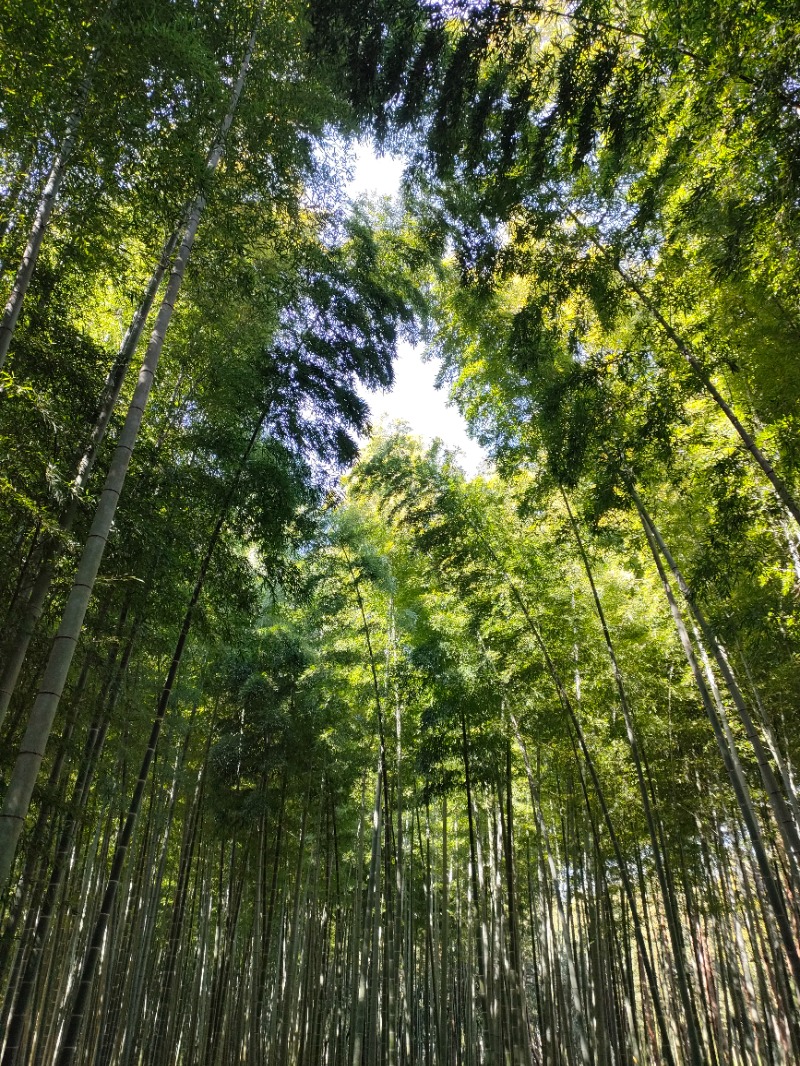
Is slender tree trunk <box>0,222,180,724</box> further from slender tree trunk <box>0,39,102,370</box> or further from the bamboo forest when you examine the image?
slender tree trunk <box>0,39,102,370</box>

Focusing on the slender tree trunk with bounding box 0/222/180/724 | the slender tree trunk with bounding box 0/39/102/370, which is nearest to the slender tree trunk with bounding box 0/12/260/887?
the slender tree trunk with bounding box 0/222/180/724

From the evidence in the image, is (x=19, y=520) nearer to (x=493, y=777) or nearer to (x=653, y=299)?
(x=653, y=299)

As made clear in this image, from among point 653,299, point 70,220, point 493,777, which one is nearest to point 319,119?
point 70,220

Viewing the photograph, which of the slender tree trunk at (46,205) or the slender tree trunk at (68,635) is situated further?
the slender tree trunk at (46,205)

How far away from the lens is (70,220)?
275cm

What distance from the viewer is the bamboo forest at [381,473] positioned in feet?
8.61

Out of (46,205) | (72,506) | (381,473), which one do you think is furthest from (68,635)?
(381,473)

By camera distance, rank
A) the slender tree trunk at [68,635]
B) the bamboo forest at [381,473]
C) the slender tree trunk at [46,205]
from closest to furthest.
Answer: the slender tree trunk at [68,635]
the slender tree trunk at [46,205]
the bamboo forest at [381,473]

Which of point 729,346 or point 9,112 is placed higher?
point 729,346

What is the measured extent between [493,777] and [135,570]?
3.93 metres

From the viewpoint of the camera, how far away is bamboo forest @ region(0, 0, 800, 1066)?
2.62 m

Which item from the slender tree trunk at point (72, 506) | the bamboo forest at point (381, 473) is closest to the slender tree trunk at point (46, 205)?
the bamboo forest at point (381, 473)

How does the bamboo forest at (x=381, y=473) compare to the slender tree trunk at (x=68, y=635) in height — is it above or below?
above

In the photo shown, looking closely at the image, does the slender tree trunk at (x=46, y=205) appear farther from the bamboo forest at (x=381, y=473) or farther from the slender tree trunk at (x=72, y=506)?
the slender tree trunk at (x=72, y=506)
